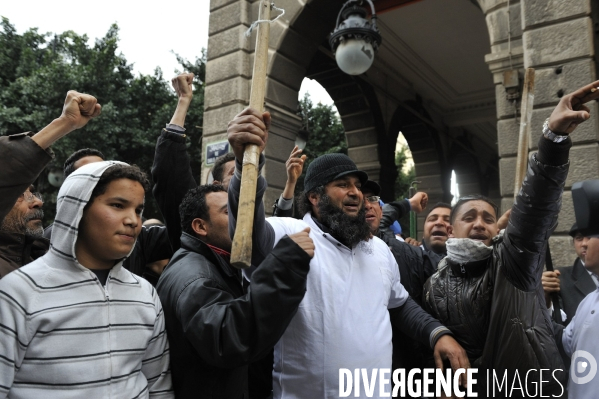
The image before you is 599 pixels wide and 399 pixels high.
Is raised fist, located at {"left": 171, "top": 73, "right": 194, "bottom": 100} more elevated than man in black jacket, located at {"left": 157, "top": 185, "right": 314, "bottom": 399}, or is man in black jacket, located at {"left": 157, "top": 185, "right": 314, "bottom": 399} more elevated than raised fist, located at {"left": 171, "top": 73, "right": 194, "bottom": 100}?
raised fist, located at {"left": 171, "top": 73, "right": 194, "bottom": 100}

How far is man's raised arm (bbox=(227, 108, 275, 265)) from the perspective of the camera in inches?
66.8

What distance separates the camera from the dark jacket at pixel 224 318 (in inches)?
57.3

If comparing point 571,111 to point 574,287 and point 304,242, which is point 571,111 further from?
point 574,287

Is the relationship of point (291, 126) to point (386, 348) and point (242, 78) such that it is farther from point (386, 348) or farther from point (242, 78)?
point (386, 348)

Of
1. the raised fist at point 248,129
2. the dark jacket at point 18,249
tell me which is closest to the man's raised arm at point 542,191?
the raised fist at point 248,129

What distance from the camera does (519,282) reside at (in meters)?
2.14

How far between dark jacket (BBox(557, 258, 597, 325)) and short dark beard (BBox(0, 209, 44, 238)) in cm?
336

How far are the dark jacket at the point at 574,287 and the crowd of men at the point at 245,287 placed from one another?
1.38 ft

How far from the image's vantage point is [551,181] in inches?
77.3

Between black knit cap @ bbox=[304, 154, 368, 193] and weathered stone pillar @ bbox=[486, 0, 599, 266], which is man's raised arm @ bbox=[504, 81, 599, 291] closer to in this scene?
black knit cap @ bbox=[304, 154, 368, 193]

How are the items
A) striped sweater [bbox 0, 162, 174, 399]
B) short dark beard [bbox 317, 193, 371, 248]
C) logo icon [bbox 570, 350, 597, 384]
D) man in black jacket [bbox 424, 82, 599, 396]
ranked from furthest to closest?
short dark beard [bbox 317, 193, 371, 248] → logo icon [bbox 570, 350, 597, 384] → man in black jacket [bbox 424, 82, 599, 396] → striped sweater [bbox 0, 162, 174, 399]

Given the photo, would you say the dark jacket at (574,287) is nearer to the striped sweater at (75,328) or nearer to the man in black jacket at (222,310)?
the man in black jacket at (222,310)

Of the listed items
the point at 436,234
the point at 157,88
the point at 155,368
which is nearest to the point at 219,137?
the point at 436,234

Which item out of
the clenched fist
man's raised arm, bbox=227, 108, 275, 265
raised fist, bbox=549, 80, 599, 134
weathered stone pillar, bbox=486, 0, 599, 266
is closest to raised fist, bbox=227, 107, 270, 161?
man's raised arm, bbox=227, 108, 275, 265
